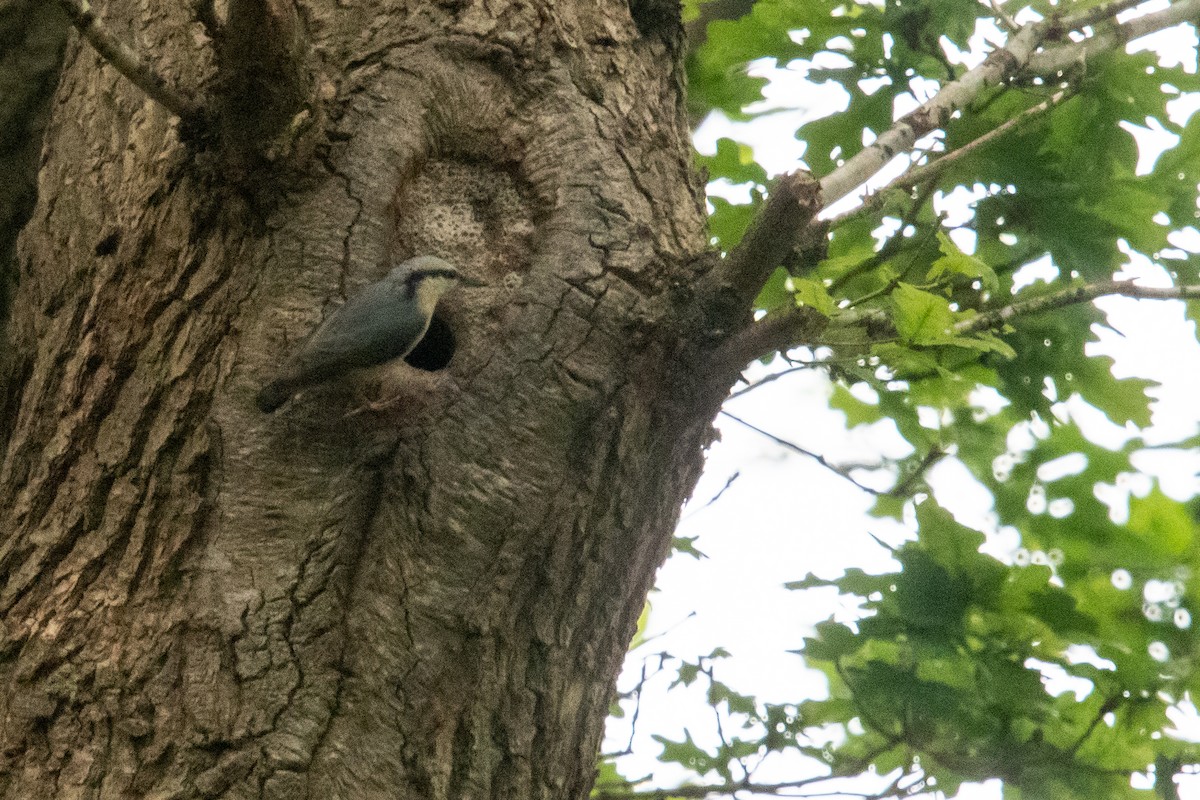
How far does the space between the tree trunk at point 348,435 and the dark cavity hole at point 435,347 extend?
4 centimetres

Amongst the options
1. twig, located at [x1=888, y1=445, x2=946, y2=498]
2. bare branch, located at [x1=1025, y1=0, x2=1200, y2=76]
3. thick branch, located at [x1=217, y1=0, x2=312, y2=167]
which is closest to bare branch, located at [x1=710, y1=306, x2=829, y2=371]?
thick branch, located at [x1=217, y1=0, x2=312, y2=167]

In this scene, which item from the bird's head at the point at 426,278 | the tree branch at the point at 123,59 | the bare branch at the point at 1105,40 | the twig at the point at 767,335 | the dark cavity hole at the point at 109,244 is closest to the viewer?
the tree branch at the point at 123,59

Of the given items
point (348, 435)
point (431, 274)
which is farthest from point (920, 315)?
point (348, 435)

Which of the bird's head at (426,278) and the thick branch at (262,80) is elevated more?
the thick branch at (262,80)

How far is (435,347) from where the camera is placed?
247 centimetres

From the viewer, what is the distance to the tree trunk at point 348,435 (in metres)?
1.73

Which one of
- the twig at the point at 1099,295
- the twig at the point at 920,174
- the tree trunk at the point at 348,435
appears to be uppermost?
the twig at the point at 920,174

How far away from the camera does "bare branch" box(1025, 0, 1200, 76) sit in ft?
9.36

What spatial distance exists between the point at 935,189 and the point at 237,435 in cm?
191

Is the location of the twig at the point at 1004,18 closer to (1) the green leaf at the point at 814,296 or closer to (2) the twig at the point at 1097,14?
(2) the twig at the point at 1097,14

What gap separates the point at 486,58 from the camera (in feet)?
7.61

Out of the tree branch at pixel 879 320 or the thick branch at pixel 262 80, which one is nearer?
the thick branch at pixel 262 80

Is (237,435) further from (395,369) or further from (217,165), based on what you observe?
(217,165)

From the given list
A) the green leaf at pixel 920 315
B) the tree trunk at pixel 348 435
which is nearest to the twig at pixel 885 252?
the tree trunk at pixel 348 435
